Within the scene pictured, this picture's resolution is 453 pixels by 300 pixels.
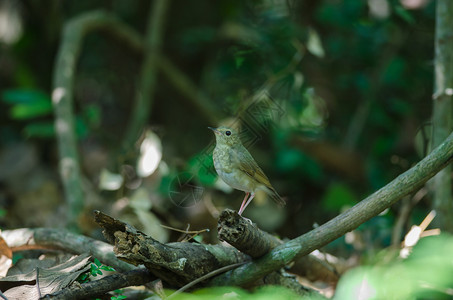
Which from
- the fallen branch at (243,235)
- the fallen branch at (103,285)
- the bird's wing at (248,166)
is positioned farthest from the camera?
the bird's wing at (248,166)

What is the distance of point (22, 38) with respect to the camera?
6.85 m

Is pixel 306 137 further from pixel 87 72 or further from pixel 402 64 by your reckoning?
pixel 87 72

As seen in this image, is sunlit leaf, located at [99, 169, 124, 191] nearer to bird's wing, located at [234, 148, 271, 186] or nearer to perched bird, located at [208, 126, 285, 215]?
perched bird, located at [208, 126, 285, 215]

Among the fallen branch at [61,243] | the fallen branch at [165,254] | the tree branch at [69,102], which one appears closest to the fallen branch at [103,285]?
the fallen branch at [165,254]

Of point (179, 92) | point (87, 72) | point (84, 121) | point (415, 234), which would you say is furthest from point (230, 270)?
point (87, 72)

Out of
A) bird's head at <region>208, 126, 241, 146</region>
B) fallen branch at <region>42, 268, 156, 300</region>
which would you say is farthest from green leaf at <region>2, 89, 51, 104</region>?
fallen branch at <region>42, 268, 156, 300</region>

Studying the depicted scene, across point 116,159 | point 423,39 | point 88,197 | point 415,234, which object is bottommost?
point 415,234

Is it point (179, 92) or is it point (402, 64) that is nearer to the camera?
point (402, 64)

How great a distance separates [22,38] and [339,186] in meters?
4.49

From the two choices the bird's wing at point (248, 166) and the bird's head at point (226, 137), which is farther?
the bird's head at point (226, 137)

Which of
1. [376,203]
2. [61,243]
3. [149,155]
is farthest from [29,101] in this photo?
[376,203]

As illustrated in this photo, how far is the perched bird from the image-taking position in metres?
3.01

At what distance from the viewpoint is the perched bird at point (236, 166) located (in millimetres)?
3006

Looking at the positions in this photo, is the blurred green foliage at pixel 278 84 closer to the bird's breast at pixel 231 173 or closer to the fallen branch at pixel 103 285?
the bird's breast at pixel 231 173
